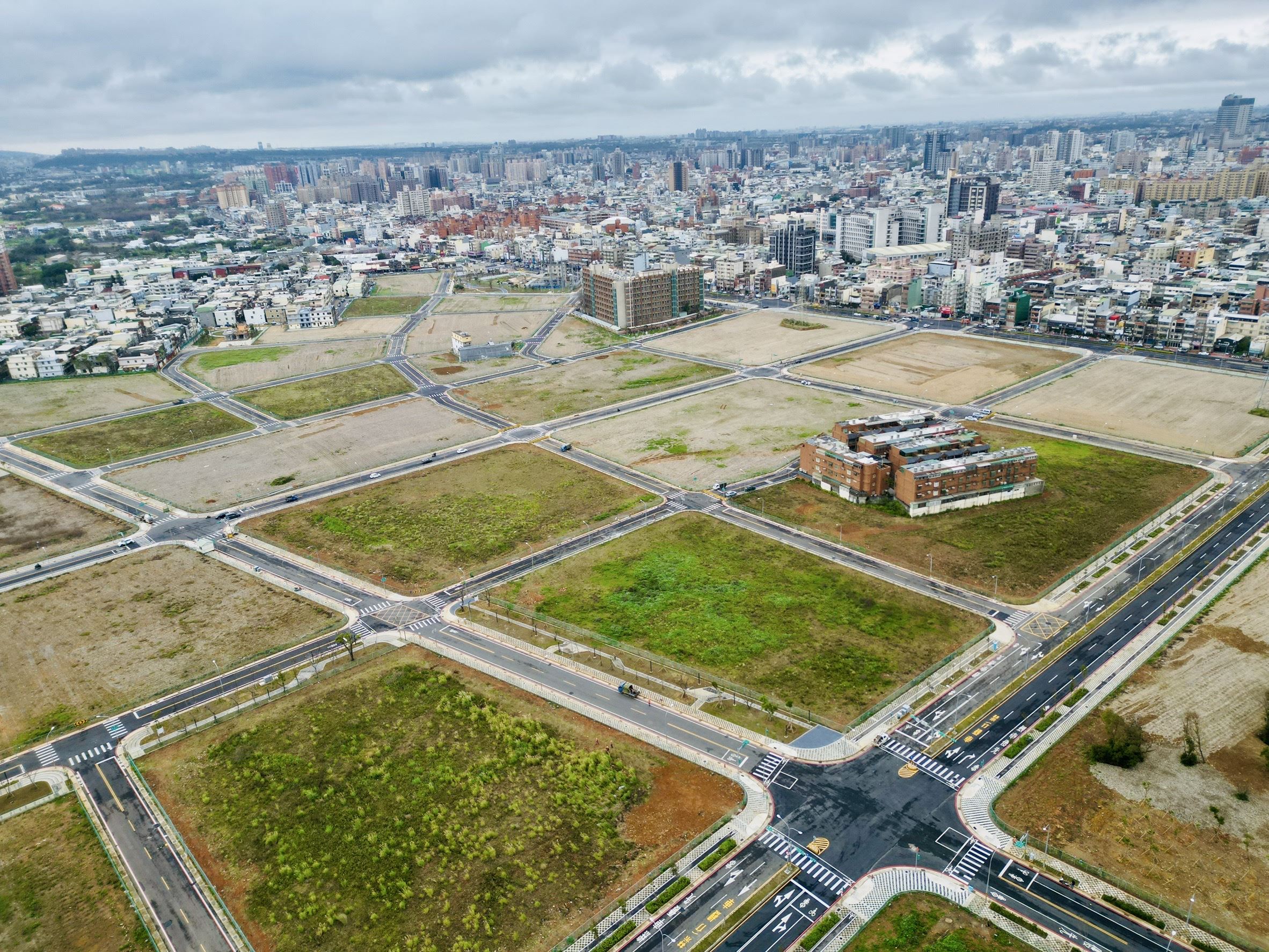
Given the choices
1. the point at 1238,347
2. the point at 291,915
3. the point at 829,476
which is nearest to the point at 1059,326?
the point at 1238,347

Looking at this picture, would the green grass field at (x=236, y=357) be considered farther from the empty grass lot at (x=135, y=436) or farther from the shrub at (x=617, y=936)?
the shrub at (x=617, y=936)

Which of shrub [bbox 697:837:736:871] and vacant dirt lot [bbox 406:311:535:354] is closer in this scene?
shrub [bbox 697:837:736:871]

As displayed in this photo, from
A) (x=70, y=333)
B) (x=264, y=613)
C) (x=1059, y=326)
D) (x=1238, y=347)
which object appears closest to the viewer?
(x=264, y=613)

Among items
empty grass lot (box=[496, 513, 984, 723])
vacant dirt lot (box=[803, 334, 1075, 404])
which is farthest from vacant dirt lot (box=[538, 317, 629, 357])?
empty grass lot (box=[496, 513, 984, 723])

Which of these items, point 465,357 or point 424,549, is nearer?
point 424,549

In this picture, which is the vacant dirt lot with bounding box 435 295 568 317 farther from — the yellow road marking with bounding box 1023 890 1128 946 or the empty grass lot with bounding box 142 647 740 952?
the yellow road marking with bounding box 1023 890 1128 946

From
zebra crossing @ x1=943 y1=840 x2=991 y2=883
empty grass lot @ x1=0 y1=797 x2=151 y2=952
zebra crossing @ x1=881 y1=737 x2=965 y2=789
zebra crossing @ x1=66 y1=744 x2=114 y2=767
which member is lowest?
empty grass lot @ x1=0 y1=797 x2=151 y2=952

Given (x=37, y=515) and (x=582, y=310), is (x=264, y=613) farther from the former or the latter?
(x=582, y=310)

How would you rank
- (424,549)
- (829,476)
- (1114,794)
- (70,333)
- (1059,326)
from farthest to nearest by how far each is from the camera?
(70,333) → (1059,326) → (829,476) → (424,549) → (1114,794)
